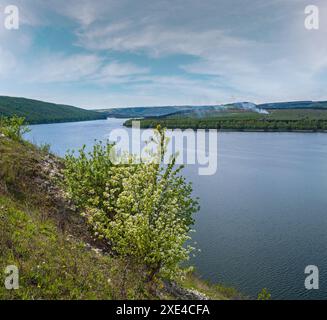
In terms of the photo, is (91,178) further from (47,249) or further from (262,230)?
(262,230)

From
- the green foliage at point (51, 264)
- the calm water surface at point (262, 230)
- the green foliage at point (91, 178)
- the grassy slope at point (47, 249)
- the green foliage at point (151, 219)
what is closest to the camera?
the green foliage at point (51, 264)

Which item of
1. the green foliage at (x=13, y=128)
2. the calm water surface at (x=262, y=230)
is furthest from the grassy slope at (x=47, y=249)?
the calm water surface at (x=262, y=230)

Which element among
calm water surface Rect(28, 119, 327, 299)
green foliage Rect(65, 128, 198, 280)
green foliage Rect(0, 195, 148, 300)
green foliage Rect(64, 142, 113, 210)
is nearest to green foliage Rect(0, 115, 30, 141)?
calm water surface Rect(28, 119, 327, 299)

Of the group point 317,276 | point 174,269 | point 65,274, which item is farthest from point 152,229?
point 317,276

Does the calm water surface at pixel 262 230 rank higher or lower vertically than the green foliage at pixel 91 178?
lower

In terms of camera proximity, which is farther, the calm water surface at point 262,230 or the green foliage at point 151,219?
the calm water surface at point 262,230

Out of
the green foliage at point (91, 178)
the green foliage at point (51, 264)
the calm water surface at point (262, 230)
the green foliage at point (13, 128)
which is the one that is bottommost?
the calm water surface at point (262, 230)

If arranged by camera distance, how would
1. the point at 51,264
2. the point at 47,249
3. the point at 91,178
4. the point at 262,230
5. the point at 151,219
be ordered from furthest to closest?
the point at 262,230
the point at 91,178
the point at 151,219
the point at 47,249
the point at 51,264

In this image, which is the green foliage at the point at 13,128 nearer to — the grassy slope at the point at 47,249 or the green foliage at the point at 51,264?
the grassy slope at the point at 47,249

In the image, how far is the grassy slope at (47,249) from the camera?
815 centimetres

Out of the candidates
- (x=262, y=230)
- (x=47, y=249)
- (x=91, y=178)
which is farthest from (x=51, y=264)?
(x=262, y=230)

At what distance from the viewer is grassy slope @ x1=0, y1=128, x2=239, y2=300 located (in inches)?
321

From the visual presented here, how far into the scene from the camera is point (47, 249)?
380 inches

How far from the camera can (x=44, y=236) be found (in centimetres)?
1068
